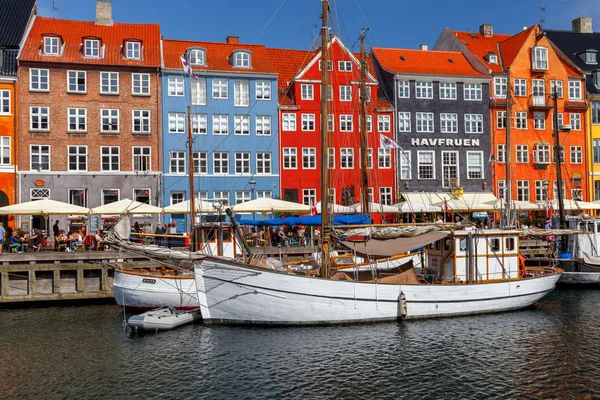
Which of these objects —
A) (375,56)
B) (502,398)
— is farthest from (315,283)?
(375,56)

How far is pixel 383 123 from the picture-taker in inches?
1880

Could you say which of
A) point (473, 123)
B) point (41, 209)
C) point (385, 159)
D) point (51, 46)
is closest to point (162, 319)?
point (41, 209)

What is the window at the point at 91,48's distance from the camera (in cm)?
4200

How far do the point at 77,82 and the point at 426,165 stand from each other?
27196 millimetres

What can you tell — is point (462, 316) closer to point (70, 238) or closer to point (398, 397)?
point (398, 397)

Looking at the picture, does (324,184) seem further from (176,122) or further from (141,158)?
(176,122)

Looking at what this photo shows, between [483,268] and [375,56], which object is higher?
[375,56]

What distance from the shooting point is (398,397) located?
14.8 meters

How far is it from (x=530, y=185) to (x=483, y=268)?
28749mm

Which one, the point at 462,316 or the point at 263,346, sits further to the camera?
the point at 462,316

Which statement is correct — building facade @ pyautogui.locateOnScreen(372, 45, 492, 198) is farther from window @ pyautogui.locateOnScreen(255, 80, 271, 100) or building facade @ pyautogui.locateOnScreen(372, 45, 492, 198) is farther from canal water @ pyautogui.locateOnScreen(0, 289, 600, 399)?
canal water @ pyautogui.locateOnScreen(0, 289, 600, 399)

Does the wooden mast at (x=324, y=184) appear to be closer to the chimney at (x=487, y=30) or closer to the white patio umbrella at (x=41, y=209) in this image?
the white patio umbrella at (x=41, y=209)

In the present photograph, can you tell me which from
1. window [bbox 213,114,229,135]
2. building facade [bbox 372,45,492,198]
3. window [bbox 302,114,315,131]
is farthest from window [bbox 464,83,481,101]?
window [bbox 213,114,229,135]

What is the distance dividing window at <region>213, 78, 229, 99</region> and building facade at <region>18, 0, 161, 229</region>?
4089 millimetres
